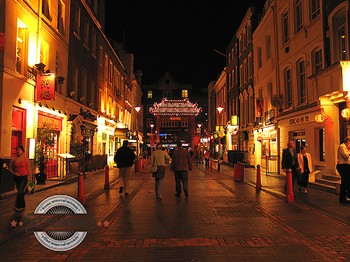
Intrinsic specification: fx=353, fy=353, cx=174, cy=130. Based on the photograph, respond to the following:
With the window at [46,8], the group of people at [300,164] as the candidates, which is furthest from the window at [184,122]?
the group of people at [300,164]

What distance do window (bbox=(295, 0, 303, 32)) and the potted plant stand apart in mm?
13561

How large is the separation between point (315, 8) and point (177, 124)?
4911cm

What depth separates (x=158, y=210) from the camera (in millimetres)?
9383

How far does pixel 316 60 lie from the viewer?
54.3 ft

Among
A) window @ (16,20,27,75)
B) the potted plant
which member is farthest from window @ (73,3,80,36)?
the potted plant

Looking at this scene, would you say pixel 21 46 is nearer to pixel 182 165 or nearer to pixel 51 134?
pixel 51 134

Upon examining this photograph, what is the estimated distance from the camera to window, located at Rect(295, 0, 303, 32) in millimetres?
18203

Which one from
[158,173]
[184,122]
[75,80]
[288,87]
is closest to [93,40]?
[75,80]

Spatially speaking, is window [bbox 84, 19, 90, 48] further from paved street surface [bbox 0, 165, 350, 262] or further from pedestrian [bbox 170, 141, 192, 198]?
paved street surface [bbox 0, 165, 350, 262]

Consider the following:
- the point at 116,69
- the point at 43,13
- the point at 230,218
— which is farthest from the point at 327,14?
the point at 116,69

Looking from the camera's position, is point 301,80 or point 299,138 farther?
point 299,138

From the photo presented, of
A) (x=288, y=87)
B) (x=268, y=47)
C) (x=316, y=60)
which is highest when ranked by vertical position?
(x=268, y=47)

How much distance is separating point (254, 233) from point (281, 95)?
48.9ft

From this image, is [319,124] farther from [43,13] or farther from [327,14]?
[43,13]
